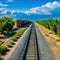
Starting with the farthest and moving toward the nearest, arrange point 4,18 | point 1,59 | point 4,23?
point 4,18
point 4,23
point 1,59

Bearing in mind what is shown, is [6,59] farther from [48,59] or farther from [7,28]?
[7,28]

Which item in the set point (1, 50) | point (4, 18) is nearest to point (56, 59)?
point (1, 50)

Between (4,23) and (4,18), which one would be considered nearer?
(4,23)

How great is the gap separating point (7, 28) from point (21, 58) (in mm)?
33460

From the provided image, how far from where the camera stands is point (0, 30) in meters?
51.2

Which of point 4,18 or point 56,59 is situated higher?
point 4,18

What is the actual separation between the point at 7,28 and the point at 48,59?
3418cm

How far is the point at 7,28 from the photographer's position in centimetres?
5384

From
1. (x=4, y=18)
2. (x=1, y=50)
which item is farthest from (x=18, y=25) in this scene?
(x=1, y=50)

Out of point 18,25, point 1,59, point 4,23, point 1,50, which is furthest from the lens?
point 18,25

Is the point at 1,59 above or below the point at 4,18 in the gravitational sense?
below

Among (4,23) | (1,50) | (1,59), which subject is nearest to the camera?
(1,59)

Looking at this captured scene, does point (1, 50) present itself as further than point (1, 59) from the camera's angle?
Yes

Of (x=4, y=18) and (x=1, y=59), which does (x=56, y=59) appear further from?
(x=4, y=18)
